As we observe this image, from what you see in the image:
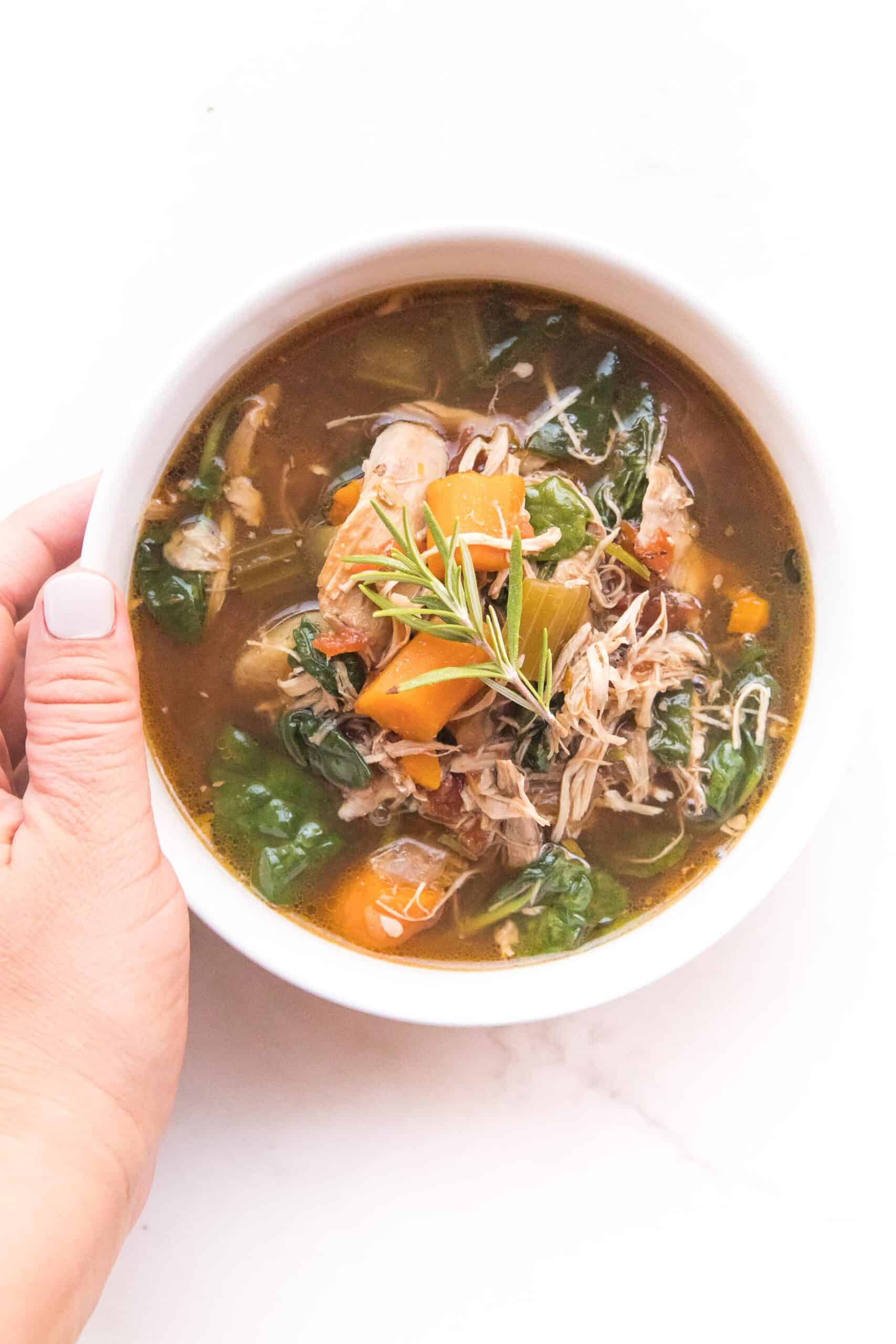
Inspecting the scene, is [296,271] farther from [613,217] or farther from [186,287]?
[613,217]

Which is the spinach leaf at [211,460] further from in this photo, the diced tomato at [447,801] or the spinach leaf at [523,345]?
the diced tomato at [447,801]

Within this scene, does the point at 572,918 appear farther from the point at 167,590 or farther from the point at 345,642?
the point at 167,590

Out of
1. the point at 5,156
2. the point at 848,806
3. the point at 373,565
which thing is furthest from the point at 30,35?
the point at 848,806

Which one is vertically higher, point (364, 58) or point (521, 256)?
point (364, 58)

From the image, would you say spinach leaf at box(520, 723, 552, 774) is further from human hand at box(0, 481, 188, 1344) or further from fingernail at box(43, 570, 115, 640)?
fingernail at box(43, 570, 115, 640)

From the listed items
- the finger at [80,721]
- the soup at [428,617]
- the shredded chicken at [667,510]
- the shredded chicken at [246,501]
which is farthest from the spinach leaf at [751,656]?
the finger at [80,721]

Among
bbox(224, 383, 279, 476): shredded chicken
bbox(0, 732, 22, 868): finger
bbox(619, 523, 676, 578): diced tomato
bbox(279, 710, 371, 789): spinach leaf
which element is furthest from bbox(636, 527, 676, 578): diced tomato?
bbox(0, 732, 22, 868): finger
